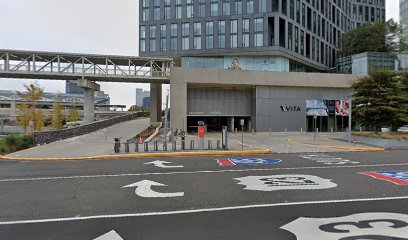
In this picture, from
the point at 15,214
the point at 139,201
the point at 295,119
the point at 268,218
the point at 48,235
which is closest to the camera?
the point at 48,235

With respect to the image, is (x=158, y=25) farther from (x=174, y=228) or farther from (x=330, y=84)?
(x=174, y=228)

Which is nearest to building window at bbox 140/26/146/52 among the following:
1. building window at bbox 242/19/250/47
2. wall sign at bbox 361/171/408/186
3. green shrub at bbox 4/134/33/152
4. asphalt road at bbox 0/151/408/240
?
building window at bbox 242/19/250/47

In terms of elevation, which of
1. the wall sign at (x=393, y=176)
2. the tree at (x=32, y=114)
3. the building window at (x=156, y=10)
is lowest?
the wall sign at (x=393, y=176)

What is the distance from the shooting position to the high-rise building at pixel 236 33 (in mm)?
50500

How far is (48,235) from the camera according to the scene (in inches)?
208

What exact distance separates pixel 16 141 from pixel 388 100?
29285mm

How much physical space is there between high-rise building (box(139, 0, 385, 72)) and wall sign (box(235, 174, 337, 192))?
41693mm

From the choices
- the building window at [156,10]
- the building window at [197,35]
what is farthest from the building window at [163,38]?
the building window at [197,35]

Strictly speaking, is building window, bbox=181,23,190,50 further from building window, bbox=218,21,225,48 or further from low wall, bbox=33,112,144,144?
low wall, bbox=33,112,144,144

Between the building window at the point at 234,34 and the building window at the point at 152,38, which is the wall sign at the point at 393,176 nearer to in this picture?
the building window at the point at 234,34

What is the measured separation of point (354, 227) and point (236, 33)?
5026 centimetres

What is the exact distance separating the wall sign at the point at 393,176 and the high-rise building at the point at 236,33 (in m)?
40.2

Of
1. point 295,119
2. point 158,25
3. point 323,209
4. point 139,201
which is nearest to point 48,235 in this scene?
point 139,201

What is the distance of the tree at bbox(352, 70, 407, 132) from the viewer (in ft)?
80.5
